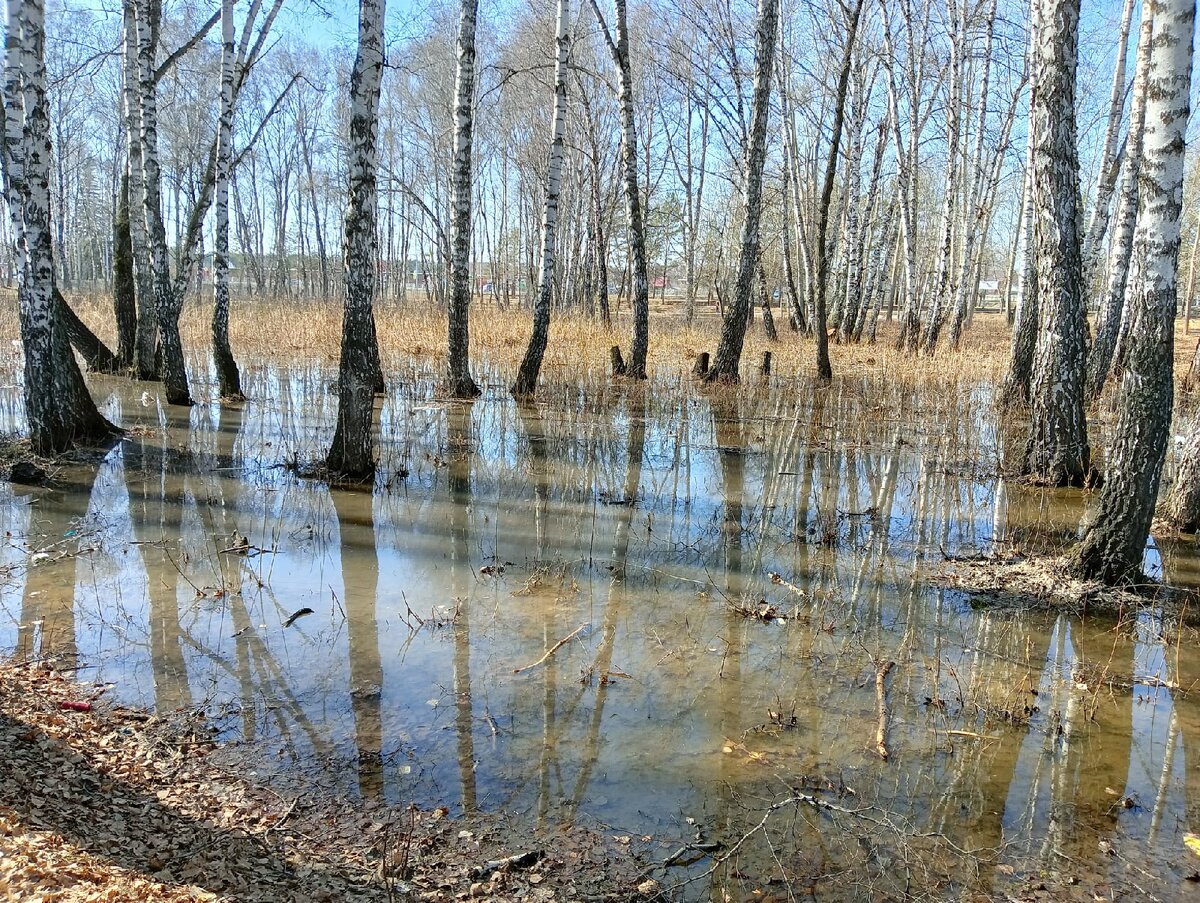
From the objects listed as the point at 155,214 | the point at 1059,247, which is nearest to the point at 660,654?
the point at 1059,247

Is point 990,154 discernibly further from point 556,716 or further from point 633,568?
point 556,716

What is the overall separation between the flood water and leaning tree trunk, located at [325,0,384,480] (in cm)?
43

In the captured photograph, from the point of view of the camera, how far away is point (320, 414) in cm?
1092

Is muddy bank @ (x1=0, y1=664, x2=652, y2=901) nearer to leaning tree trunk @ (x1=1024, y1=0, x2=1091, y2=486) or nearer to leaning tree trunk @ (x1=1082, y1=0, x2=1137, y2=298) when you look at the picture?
leaning tree trunk @ (x1=1024, y1=0, x2=1091, y2=486)

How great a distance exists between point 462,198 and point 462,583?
7161 mm

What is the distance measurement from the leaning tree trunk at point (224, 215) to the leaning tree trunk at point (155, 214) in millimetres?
526

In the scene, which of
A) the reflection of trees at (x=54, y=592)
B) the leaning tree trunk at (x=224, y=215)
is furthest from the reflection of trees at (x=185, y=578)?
the leaning tree trunk at (x=224, y=215)

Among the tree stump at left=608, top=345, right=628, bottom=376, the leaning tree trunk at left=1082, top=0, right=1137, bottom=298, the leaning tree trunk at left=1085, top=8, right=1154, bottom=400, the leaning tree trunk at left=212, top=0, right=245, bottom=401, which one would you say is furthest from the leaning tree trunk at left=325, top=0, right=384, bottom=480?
the leaning tree trunk at left=1082, top=0, right=1137, bottom=298

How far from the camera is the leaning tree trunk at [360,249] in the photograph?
6.88 meters

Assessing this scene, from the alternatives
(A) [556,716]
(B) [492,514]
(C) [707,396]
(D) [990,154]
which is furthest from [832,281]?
(A) [556,716]

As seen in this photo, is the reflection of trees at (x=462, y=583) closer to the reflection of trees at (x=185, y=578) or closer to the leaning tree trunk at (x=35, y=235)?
the reflection of trees at (x=185, y=578)

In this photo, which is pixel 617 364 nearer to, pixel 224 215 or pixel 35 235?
pixel 224 215

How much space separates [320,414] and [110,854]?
8.98 m

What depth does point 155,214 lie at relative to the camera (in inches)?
428
